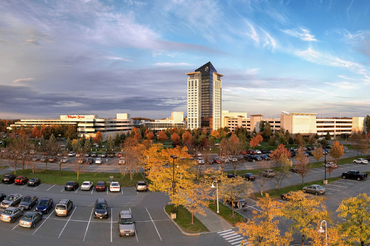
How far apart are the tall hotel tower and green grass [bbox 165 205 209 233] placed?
412ft

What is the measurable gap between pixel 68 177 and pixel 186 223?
26.8 metres

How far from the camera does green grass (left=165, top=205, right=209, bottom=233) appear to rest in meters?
20.8

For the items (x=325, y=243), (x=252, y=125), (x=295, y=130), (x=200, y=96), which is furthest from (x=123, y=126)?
(x=325, y=243)

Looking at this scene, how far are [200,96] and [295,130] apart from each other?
61.6 metres

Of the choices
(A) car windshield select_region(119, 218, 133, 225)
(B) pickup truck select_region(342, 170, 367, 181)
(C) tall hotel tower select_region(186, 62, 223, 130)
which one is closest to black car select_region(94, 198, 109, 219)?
(A) car windshield select_region(119, 218, 133, 225)

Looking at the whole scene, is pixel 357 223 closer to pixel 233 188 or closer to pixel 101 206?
pixel 233 188

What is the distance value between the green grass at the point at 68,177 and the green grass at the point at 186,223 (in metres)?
14.0

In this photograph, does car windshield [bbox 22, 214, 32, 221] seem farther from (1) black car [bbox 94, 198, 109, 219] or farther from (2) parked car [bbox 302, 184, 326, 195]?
(2) parked car [bbox 302, 184, 326, 195]

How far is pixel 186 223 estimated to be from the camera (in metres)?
22.0

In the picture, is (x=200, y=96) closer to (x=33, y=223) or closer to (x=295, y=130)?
(x=295, y=130)

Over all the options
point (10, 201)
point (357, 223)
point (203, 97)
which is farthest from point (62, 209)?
point (203, 97)

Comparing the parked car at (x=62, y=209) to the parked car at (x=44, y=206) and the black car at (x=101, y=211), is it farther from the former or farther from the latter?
the black car at (x=101, y=211)

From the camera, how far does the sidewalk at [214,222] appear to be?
2128 centimetres

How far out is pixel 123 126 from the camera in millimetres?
140125
